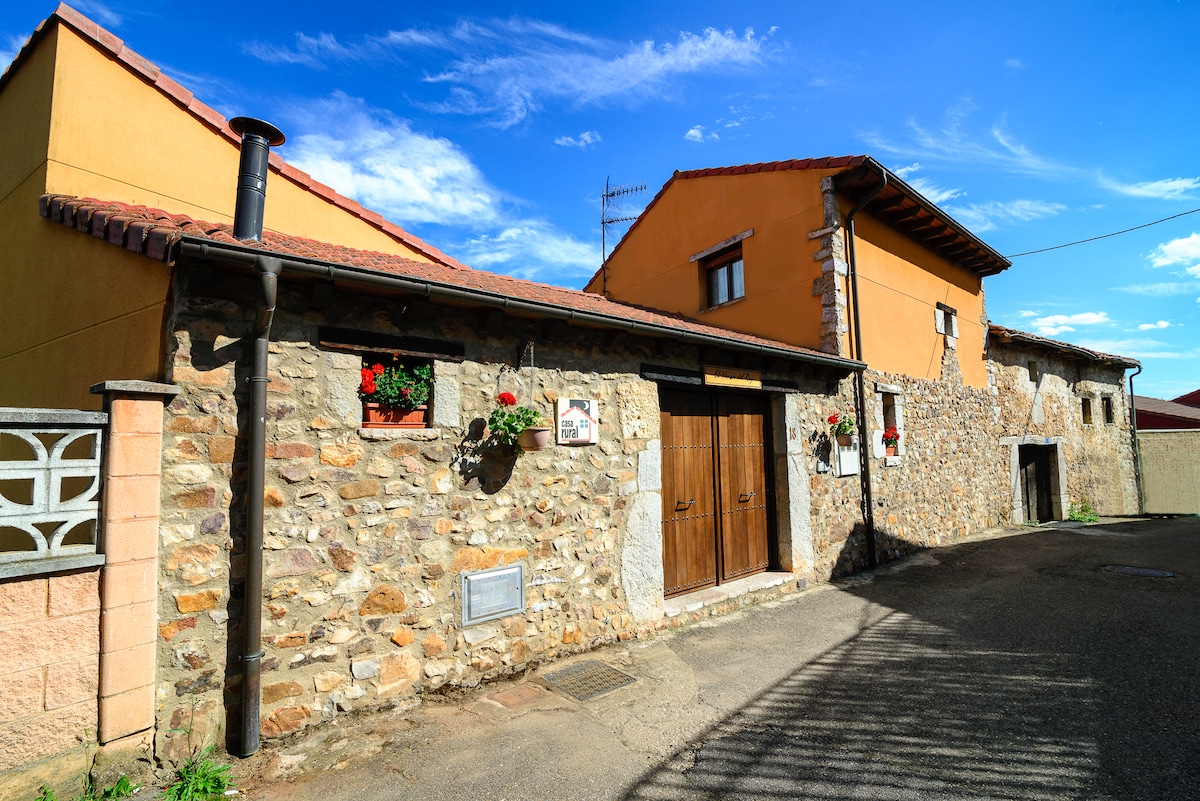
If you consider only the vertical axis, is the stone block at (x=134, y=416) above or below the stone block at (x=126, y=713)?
above

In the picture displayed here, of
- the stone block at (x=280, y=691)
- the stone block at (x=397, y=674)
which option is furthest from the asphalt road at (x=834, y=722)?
the stone block at (x=280, y=691)

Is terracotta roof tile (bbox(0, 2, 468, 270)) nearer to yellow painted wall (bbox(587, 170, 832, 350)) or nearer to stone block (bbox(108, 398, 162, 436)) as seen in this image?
stone block (bbox(108, 398, 162, 436))

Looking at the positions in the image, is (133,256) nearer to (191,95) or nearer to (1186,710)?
(191,95)

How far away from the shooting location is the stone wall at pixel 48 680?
246 centimetres

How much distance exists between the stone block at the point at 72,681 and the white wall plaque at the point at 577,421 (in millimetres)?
2959

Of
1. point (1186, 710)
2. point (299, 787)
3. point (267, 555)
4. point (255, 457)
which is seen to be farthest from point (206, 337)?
point (1186, 710)

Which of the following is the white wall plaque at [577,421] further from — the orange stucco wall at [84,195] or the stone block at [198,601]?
the orange stucco wall at [84,195]

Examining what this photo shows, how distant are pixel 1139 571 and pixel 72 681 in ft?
32.6

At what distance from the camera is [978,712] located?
347 centimetres

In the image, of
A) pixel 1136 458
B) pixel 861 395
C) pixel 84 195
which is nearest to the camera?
pixel 84 195

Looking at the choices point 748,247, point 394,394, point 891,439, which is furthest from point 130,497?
point 891,439

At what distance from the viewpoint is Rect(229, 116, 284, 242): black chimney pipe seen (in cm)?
409

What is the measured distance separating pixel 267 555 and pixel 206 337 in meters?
1.27

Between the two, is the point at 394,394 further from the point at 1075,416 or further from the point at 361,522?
the point at 1075,416
